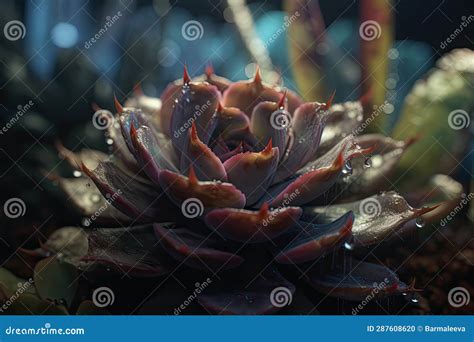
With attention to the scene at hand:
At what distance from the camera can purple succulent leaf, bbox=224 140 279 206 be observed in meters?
0.72

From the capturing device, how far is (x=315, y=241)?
686 mm

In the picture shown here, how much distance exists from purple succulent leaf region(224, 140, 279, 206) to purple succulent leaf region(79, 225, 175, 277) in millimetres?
142

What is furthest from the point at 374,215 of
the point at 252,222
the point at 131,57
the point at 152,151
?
the point at 131,57

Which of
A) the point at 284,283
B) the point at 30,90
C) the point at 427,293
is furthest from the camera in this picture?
the point at 30,90

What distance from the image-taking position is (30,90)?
106 centimetres

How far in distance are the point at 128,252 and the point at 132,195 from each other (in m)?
0.09

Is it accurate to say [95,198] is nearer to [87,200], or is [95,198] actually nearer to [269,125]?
[87,200]

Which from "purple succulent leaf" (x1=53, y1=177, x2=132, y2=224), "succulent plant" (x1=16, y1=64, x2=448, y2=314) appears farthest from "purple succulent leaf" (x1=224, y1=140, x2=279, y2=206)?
"purple succulent leaf" (x1=53, y1=177, x2=132, y2=224)

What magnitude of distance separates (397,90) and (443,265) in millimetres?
372

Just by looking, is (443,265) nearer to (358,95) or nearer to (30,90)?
(358,95)

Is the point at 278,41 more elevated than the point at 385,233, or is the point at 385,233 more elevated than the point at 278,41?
the point at 278,41

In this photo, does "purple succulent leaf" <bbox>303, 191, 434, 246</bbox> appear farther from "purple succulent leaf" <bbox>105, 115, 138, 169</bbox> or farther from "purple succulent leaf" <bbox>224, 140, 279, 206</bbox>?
"purple succulent leaf" <bbox>105, 115, 138, 169</bbox>

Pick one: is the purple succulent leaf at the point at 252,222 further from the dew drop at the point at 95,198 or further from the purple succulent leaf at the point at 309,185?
the dew drop at the point at 95,198
